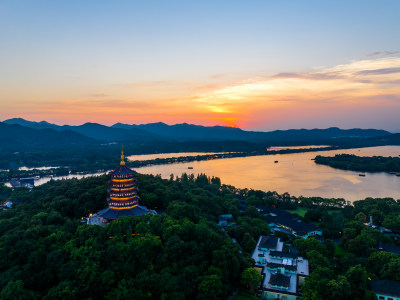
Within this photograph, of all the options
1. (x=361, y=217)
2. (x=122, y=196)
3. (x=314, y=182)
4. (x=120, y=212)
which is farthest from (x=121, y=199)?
(x=314, y=182)

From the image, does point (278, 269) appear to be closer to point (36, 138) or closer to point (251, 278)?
point (251, 278)

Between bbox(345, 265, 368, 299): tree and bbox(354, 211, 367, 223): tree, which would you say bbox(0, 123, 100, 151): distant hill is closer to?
bbox(354, 211, 367, 223): tree

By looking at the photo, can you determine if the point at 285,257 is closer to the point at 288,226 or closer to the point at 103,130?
the point at 288,226

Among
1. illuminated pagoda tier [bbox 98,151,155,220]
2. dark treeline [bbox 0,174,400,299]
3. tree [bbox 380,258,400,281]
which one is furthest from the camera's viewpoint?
illuminated pagoda tier [bbox 98,151,155,220]

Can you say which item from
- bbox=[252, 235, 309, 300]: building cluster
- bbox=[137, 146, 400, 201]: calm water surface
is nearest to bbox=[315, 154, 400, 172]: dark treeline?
bbox=[137, 146, 400, 201]: calm water surface

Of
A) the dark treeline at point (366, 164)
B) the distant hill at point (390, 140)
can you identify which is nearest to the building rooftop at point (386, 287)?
the dark treeline at point (366, 164)

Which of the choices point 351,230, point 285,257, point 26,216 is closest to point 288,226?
point 351,230

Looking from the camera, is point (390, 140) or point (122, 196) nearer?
point (122, 196)
